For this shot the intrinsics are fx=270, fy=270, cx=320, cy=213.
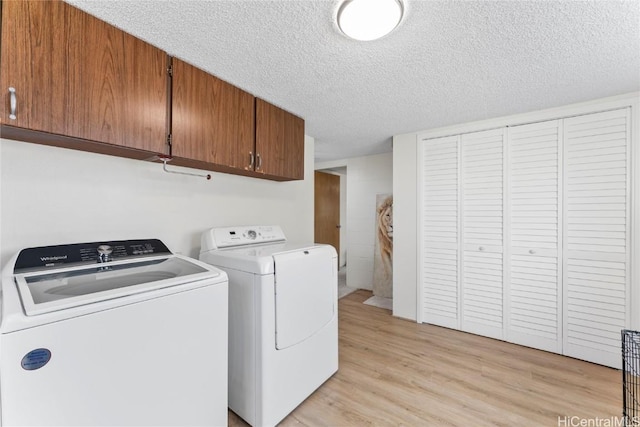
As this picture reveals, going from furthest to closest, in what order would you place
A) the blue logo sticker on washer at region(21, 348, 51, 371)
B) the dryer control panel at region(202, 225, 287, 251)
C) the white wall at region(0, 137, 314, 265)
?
the dryer control panel at region(202, 225, 287, 251) < the white wall at region(0, 137, 314, 265) < the blue logo sticker on washer at region(21, 348, 51, 371)

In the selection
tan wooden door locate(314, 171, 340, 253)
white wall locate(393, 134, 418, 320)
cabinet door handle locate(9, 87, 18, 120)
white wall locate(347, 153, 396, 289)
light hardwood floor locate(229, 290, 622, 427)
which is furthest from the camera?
tan wooden door locate(314, 171, 340, 253)

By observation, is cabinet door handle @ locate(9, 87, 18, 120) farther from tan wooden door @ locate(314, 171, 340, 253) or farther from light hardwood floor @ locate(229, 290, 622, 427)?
tan wooden door @ locate(314, 171, 340, 253)

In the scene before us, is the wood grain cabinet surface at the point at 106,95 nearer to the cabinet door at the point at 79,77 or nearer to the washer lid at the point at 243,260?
the cabinet door at the point at 79,77

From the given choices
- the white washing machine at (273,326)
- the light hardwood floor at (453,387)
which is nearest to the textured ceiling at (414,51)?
the white washing machine at (273,326)

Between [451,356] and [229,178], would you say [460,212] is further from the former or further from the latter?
[229,178]

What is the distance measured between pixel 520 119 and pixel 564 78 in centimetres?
69

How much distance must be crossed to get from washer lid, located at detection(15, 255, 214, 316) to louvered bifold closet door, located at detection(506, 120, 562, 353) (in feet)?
8.89

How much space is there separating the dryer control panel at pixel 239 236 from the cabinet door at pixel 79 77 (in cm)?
68

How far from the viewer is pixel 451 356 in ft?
7.72

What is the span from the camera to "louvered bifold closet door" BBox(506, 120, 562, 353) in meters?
2.39

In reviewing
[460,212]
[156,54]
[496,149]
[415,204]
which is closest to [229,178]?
[156,54]

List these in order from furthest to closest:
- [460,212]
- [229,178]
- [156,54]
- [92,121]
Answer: [460,212] → [229,178] → [156,54] → [92,121]

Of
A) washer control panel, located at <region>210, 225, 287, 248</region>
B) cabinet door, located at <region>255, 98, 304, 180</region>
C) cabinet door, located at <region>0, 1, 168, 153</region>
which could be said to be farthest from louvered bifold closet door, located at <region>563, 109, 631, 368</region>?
cabinet door, located at <region>0, 1, 168, 153</region>

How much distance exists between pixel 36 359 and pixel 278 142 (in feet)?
6.23
